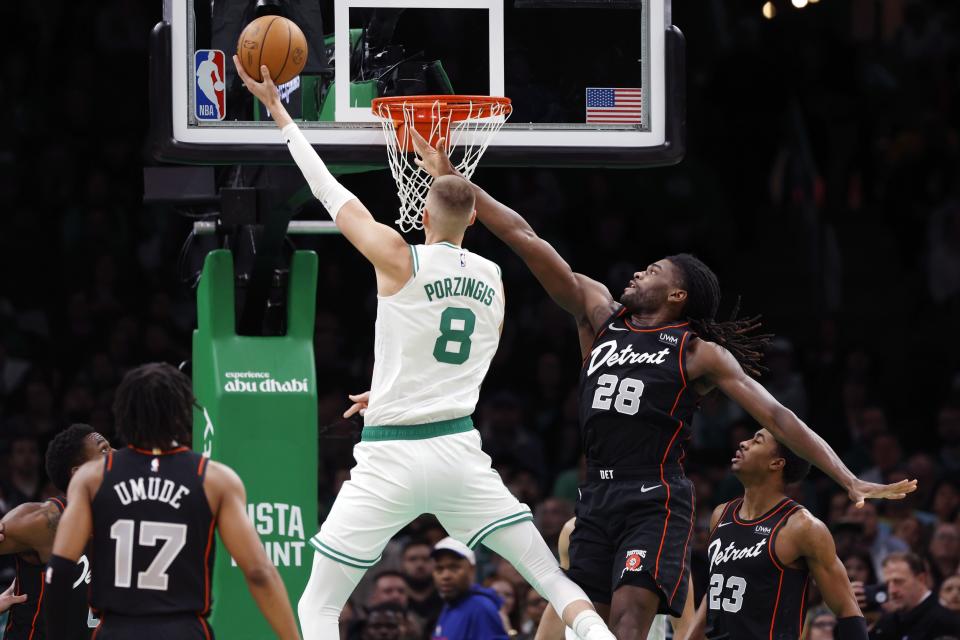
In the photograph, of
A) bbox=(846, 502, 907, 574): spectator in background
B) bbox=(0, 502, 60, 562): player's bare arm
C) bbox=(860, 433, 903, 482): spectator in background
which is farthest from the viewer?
bbox=(860, 433, 903, 482): spectator in background

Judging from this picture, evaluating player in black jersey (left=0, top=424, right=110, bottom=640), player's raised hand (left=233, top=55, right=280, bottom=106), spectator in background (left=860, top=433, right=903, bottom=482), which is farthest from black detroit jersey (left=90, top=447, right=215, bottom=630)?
spectator in background (left=860, top=433, right=903, bottom=482)

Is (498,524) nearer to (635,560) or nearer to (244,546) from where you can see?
(635,560)

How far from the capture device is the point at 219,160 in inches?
Result: 331

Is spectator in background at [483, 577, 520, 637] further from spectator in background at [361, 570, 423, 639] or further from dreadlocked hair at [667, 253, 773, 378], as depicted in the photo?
dreadlocked hair at [667, 253, 773, 378]

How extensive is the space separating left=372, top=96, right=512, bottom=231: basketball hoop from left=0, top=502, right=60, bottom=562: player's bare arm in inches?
86.9

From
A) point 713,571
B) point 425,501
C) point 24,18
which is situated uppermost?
point 24,18

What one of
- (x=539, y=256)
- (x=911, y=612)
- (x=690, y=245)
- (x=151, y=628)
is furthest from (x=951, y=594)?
(x=690, y=245)

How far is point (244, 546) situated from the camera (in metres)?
6.03

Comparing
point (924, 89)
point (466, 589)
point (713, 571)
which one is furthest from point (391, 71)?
point (924, 89)

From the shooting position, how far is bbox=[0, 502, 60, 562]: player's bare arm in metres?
7.94

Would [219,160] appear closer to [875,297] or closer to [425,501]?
[425,501]

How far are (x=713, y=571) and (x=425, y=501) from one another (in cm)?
171

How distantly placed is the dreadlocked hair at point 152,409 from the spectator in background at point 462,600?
4.89m

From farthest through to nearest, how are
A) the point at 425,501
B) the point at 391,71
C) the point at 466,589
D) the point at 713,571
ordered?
1. the point at 466,589
2. the point at 391,71
3. the point at 713,571
4. the point at 425,501
